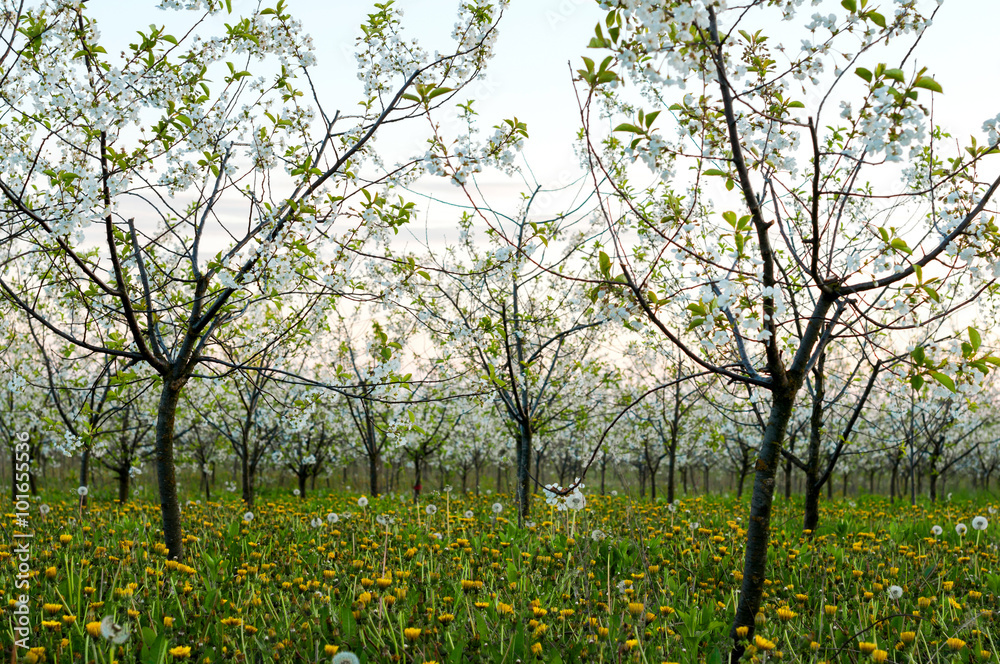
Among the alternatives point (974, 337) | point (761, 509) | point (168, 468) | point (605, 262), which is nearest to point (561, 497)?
point (761, 509)

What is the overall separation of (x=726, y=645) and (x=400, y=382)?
2375 mm

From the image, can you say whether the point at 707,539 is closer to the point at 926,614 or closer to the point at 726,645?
the point at 926,614

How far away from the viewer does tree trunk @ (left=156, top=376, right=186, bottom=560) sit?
4180 mm

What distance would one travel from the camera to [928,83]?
2295mm

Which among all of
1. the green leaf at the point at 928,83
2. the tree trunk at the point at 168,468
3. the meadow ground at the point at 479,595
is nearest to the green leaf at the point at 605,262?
the green leaf at the point at 928,83

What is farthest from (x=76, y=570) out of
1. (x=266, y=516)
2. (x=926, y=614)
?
(x=926, y=614)

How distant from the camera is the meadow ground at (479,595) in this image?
2.85m

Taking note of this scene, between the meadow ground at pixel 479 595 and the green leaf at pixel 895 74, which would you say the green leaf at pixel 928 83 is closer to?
the green leaf at pixel 895 74

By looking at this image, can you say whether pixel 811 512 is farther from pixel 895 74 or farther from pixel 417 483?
pixel 417 483

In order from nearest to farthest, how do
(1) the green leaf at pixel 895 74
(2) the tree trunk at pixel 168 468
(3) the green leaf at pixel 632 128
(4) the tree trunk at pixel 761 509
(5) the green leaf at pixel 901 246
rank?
(1) the green leaf at pixel 895 74
(3) the green leaf at pixel 632 128
(5) the green leaf at pixel 901 246
(4) the tree trunk at pixel 761 509
(2) the tree trunk at pixel 168 468

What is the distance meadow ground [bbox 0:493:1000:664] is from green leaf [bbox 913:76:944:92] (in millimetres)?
1997

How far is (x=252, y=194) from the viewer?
174 inches

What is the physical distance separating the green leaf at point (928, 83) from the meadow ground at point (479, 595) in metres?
2.00

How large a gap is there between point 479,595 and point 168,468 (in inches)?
89.5
